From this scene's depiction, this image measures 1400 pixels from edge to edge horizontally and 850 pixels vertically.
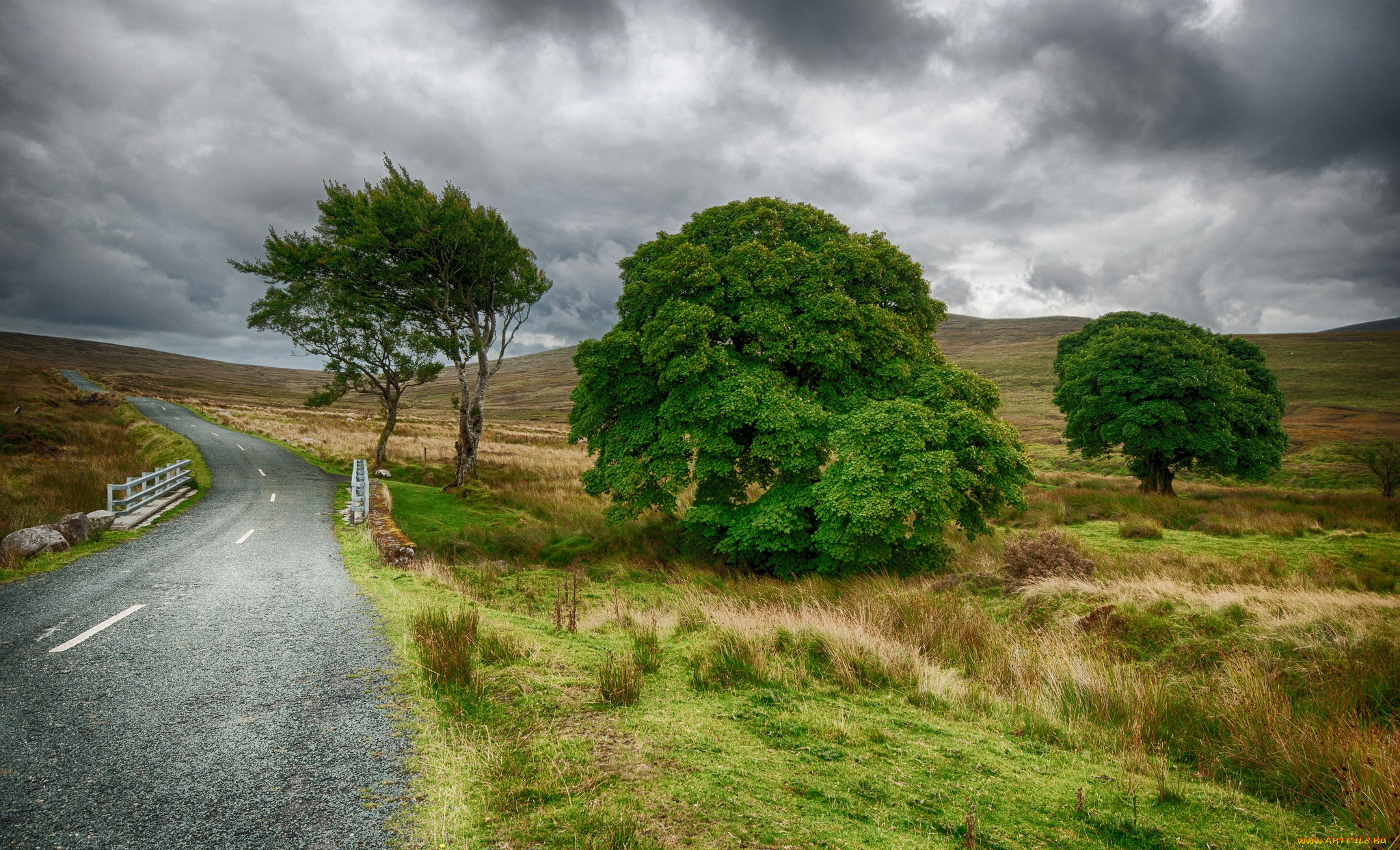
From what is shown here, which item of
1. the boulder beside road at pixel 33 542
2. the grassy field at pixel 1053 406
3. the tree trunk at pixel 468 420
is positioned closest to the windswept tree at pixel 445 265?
the tree trunk at pixel 468 420

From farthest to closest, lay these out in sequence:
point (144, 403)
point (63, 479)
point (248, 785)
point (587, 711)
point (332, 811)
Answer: point (144, 403), point (63, 479), point (587, 711), point (248, 785), point (332, 811)

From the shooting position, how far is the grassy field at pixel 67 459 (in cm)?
1402

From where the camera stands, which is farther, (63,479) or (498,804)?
(63,479)

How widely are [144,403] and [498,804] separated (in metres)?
83.8

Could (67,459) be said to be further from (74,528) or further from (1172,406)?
(1172,406)

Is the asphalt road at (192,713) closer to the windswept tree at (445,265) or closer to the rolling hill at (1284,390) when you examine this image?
the windswept tree at (445,265)

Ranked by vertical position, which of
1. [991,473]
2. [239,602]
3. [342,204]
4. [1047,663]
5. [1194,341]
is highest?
[342,204]

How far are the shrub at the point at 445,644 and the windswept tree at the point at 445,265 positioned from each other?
728 inches

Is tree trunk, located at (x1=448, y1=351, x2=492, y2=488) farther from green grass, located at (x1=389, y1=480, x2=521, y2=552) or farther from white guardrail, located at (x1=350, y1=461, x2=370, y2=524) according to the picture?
white guardrail, located at (x1=350, y1=461, x2=370, y2=524)

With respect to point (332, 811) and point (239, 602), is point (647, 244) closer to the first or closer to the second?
point (239, 602)

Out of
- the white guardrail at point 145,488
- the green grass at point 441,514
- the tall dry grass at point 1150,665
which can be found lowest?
the green grass at point 441,514

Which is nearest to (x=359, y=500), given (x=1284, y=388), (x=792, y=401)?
(x=792, y=401)

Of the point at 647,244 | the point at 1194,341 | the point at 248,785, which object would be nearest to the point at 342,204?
the point at 647,244

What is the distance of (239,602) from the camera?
9867mm
